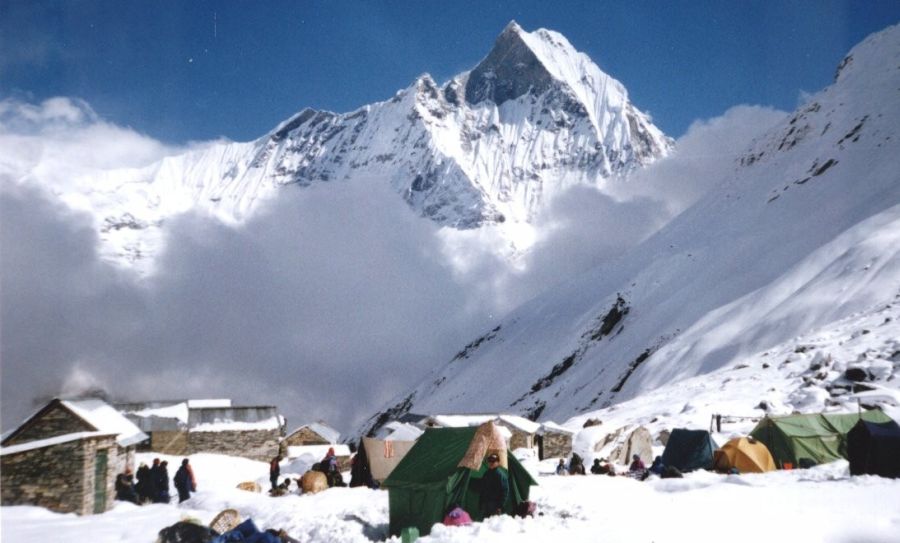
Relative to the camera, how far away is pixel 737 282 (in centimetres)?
7250

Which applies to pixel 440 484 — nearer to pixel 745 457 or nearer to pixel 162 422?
pixel 745 457

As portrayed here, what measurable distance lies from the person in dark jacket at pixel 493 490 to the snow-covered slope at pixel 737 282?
1171 inches

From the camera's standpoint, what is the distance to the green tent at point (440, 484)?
15141mm

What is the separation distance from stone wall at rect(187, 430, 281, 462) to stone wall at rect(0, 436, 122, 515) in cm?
3122

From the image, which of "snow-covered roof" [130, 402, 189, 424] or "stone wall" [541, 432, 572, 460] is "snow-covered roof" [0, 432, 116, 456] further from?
"snow-covered roof" [130, 402, 189, 424]

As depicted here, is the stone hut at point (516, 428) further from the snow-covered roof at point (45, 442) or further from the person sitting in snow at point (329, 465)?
the snow-covered roof at point (45, 442)

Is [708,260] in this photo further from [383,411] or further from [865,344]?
[383,411]

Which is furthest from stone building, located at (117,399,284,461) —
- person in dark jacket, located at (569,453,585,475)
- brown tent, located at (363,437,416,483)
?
person in dark jacket, located at (569,453,585,475)

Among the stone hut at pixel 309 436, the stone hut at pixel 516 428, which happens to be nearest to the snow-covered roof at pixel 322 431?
the stone hut at pixel 309 436

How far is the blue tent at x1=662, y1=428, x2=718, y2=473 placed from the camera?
2372cm

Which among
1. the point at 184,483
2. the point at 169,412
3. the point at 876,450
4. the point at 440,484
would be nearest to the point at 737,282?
the point at 169,412

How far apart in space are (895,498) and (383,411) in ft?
382

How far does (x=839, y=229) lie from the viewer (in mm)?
70000

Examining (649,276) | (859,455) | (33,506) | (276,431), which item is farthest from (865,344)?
(649,276)
